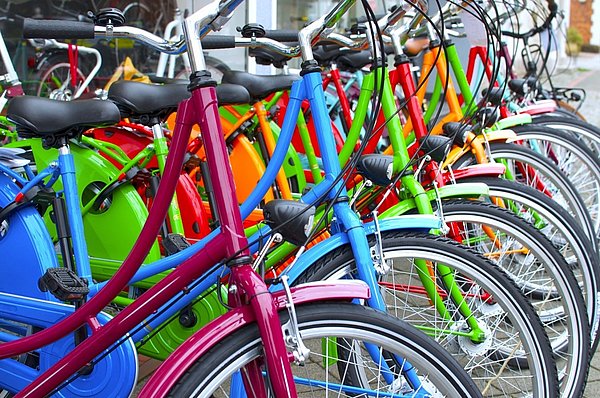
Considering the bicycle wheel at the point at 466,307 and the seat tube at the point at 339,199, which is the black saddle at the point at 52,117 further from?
the bicycle wheel at the point at 466,307

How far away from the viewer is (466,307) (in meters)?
2.49

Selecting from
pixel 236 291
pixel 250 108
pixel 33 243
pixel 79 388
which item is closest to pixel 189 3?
pixel 250 108

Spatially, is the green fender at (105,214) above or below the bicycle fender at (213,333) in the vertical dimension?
above

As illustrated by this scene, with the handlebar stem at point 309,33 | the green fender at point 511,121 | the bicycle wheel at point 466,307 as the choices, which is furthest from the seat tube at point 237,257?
the green fender at point 511,121

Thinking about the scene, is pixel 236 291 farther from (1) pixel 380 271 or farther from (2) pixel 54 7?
(2) pixel 54 7

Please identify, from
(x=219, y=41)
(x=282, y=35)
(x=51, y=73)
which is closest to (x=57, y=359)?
(x=219, y=41)

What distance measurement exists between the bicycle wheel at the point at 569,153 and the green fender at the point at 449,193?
124 cm

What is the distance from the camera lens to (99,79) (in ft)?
17.9

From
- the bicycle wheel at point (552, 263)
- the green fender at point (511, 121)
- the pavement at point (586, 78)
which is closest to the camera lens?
the bicycle wheel at point (552, 263)

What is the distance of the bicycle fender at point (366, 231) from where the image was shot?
6.93 feet

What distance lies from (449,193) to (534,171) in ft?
3.69

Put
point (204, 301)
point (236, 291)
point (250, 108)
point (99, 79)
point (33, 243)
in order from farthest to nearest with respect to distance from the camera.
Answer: point (99, 79) → point (250, 108) → point (204, 301) → point (33, 243) → point (236, 291)

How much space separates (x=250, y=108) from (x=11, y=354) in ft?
5.55

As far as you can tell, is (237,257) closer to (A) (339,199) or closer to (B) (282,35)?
(A) (339,199)
